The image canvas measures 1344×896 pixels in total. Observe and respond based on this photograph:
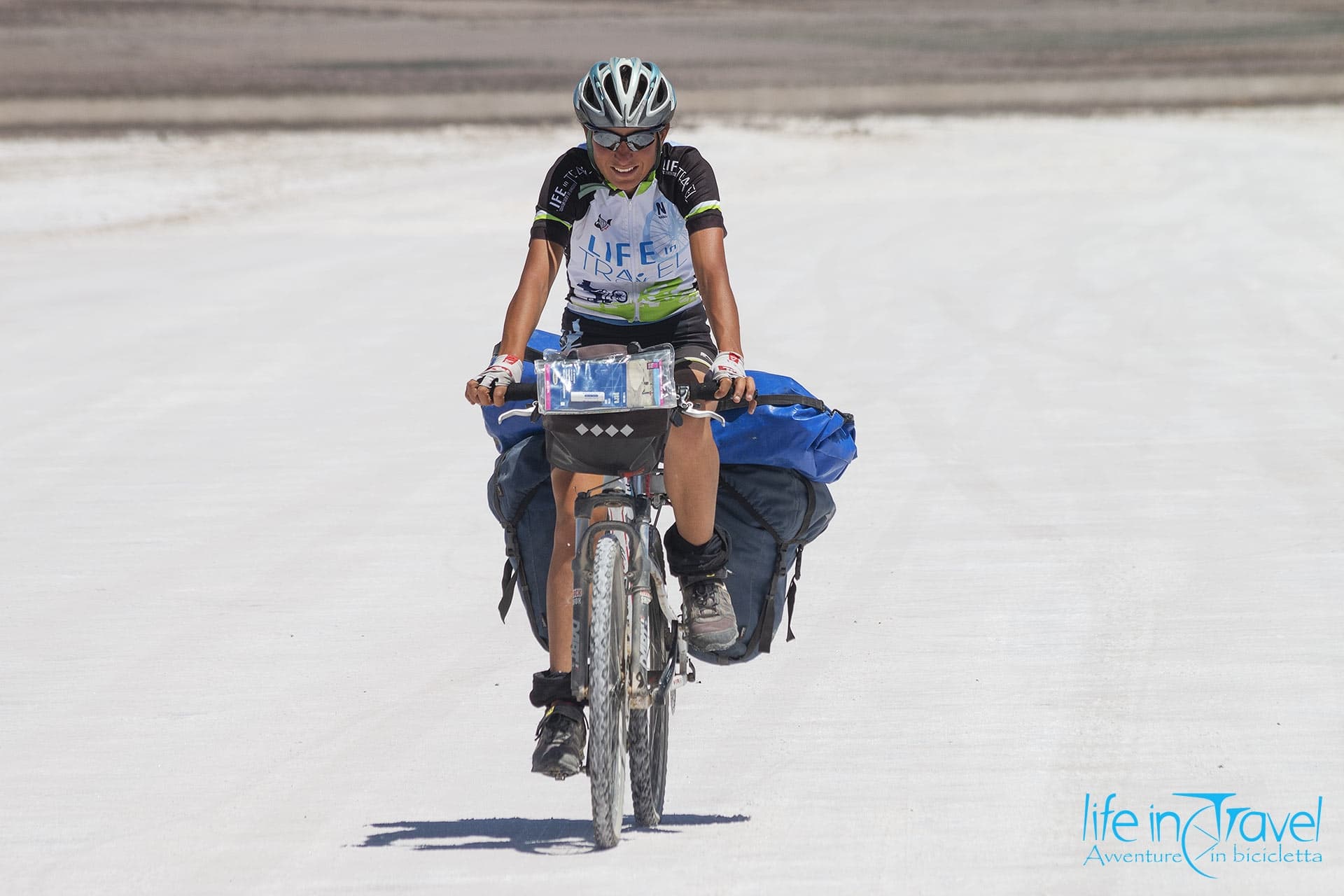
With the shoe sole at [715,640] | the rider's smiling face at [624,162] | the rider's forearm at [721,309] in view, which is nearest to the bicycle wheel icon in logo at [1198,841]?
the shoe sole at [715,640]

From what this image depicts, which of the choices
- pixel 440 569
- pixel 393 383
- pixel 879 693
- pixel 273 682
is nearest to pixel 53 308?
pixel 393 383

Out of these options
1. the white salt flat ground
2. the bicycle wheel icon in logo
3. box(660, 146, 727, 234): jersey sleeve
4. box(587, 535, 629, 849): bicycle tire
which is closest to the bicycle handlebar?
box(587, 535, 629, 849): bicycle tire

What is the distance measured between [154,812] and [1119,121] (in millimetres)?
30692

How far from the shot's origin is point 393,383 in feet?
38.6

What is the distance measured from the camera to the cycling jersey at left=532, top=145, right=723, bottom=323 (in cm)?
443

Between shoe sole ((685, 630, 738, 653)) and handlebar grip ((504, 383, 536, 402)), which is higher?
handlebar grip ((504, 383, 536, 402))

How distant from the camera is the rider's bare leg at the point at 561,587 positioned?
441cm

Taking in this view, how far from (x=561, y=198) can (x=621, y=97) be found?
0.31m

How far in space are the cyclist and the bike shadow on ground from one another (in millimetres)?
250

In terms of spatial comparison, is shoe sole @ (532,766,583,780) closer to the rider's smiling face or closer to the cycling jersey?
the cycling jersey

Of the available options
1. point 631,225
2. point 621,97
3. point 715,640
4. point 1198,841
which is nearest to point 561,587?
point 715,640

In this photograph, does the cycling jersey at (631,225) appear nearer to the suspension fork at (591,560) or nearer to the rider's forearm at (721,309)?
the rider's forearm at (721,309)

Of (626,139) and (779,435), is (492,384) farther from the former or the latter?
(779,435)

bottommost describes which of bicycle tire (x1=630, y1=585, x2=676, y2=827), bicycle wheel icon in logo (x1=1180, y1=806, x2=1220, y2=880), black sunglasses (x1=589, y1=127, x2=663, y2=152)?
bicycle wheel icon in logo (x1=1180, y1=806, x2=1220, y2=880)
